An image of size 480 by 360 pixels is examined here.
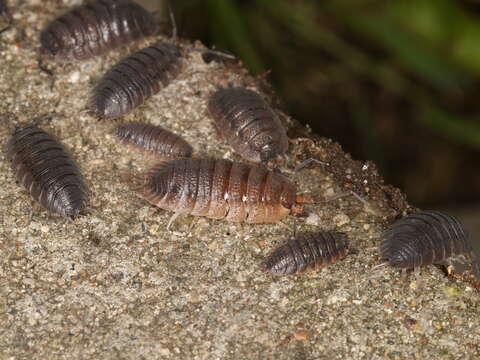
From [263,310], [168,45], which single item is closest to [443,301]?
[263,310]

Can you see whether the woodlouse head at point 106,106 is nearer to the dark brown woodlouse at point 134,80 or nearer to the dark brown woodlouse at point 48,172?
the dark brown woodlouse at point 134,80

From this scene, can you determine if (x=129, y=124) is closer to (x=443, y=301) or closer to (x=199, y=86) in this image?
(x=199, y=86)

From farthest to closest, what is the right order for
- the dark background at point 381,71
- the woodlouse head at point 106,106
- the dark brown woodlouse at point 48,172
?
the dark background at point 381,71
the woodlouse head at point 106,106
the dark brown woodlouse at point 48,172

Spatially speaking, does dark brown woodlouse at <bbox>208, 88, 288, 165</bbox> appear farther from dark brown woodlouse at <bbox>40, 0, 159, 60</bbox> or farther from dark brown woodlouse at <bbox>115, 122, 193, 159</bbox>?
dark brown woodlouse at <bbox>40, 0, 159, 60</bbox>

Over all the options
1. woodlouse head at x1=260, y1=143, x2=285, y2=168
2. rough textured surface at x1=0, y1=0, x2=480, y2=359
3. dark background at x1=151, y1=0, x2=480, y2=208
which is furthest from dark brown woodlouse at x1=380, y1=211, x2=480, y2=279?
dark background at x1=151, y1=0, x2=480, y2=208

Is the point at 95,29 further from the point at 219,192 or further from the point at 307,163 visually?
the point at 307,163

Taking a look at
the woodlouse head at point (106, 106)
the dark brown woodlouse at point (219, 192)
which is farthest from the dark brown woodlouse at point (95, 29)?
the dark brown woodlouse at point (219, 192)
